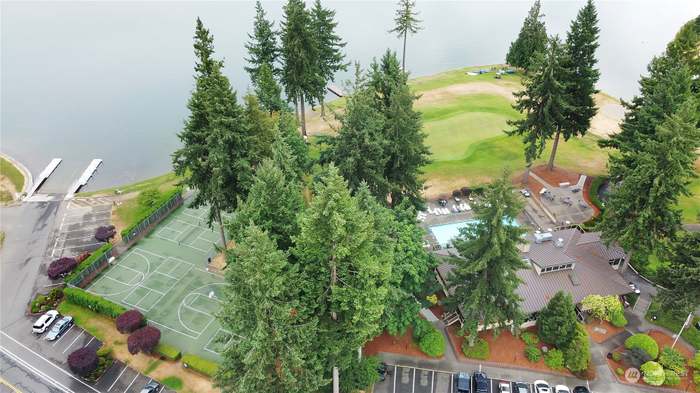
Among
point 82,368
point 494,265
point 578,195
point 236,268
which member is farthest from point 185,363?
point 578,195

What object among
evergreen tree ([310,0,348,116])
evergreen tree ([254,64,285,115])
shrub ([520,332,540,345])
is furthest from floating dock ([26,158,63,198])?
shrub ([520,332,540,345])

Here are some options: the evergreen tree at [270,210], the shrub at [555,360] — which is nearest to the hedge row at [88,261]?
the evergreen tree at [270,210]

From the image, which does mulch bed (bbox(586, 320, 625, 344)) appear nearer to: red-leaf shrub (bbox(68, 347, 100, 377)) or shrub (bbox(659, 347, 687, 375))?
shrub (bbox(659, 347, 687, 375))

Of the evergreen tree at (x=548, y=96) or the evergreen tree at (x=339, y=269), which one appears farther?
the evergreen tree at (x=548, y=96)

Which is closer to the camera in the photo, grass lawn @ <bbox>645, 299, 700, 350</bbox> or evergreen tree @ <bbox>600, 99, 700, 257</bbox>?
evergreen tree @ <bbox>600, 99, 700, 257</bbox>

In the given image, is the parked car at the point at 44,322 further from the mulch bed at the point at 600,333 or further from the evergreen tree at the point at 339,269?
the mulch bed at the point at 600,333

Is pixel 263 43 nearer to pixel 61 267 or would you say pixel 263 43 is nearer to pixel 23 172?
pixel 61 267

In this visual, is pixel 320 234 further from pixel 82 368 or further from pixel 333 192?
pixel 82 368
